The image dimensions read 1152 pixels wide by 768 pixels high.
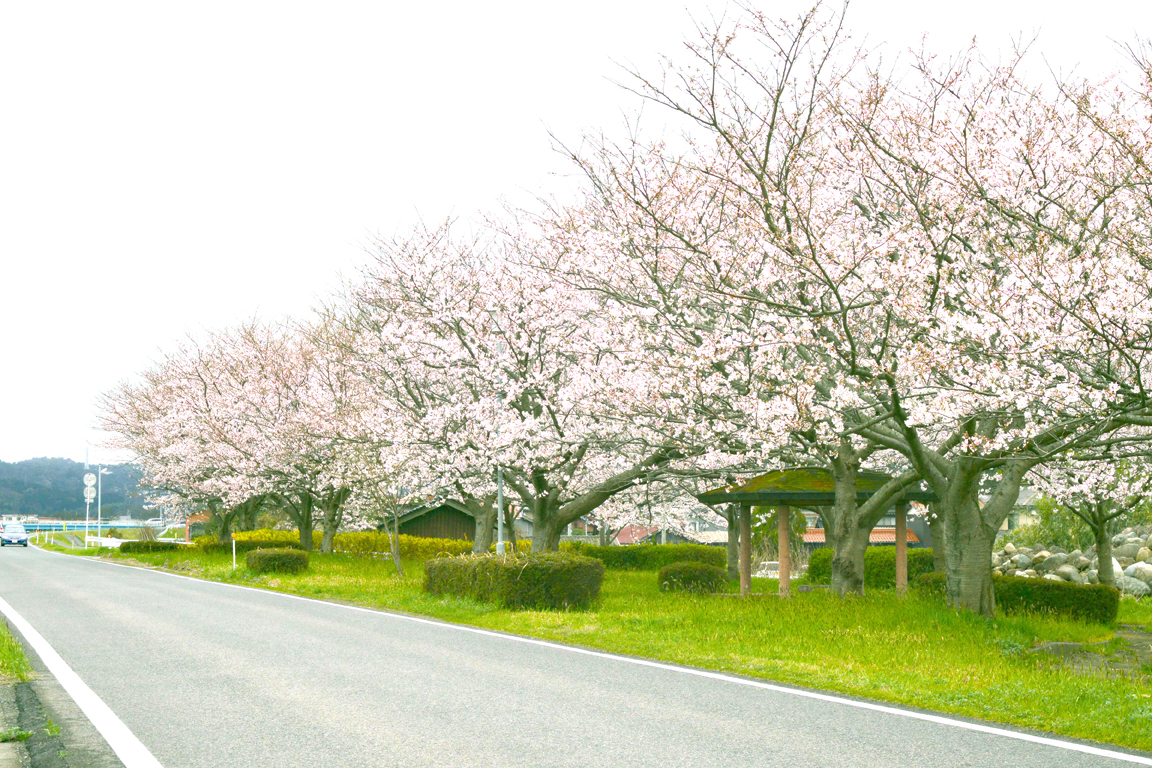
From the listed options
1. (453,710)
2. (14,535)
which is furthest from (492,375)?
(14,535)

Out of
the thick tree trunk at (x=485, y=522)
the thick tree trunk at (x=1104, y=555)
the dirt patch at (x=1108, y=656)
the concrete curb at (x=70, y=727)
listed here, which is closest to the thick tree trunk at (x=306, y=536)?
the thick tree trunk at (x=485, y=522)

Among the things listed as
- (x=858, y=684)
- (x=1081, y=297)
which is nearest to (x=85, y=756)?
(x=858, y=684)

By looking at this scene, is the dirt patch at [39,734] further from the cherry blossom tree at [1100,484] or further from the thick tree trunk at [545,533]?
the thick tree trunk at [545,533]

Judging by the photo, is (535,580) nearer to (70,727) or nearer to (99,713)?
(99,713)

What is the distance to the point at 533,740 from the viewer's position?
255 inches

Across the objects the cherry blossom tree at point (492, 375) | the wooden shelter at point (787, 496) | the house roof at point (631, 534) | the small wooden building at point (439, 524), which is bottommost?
the house roof at point (631, 534)

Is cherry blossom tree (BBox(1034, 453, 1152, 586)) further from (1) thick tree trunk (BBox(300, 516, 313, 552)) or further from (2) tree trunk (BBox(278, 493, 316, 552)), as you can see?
(1) thick tree trunk (BBox(300, 516, 313, 552))

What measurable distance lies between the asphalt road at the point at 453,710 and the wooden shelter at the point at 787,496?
9406mm

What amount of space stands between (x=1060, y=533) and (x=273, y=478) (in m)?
29.0

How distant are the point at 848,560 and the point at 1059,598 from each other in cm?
382

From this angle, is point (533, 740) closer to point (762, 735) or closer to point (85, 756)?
point (762, 735)

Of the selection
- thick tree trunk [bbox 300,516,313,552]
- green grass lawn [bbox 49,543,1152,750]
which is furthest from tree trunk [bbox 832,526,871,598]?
thick tree trunk [bbox 300,516,313,552]

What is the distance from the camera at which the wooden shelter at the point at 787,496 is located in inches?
810

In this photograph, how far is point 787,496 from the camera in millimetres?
20562
